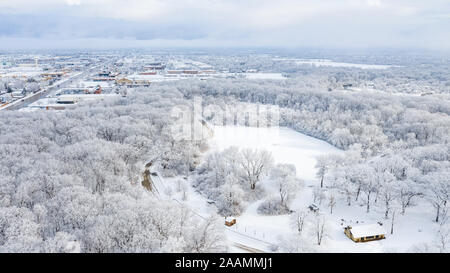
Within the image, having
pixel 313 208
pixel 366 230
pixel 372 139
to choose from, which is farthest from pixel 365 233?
pixel 372 139

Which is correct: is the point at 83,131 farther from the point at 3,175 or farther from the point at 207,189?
the point at 207,189

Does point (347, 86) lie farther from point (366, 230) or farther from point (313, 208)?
point (366, 230)

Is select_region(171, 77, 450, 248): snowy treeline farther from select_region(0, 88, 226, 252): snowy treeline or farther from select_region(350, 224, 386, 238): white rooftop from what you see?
select_region(0, 88, 226, 252): snowy treeline

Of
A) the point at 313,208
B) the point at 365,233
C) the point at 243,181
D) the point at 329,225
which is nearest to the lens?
the point at 365,233

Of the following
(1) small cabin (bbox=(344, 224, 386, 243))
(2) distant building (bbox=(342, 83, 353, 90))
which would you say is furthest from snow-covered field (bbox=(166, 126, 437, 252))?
(2) distant building (bbox=(342, 83, 353, 90))

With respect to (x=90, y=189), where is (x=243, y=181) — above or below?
below

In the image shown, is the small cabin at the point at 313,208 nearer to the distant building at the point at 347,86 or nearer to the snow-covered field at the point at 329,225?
the snow-covered field at the point at 329,225

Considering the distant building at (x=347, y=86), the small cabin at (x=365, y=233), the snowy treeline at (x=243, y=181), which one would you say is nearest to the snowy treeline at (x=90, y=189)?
the snowy treeline at (x=243, y=181)

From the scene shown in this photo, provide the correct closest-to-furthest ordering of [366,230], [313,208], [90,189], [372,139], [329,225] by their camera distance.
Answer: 1. [329,225]
2. [366,230]
3. [90,189]
4. [313,208]
5. [372,139]
